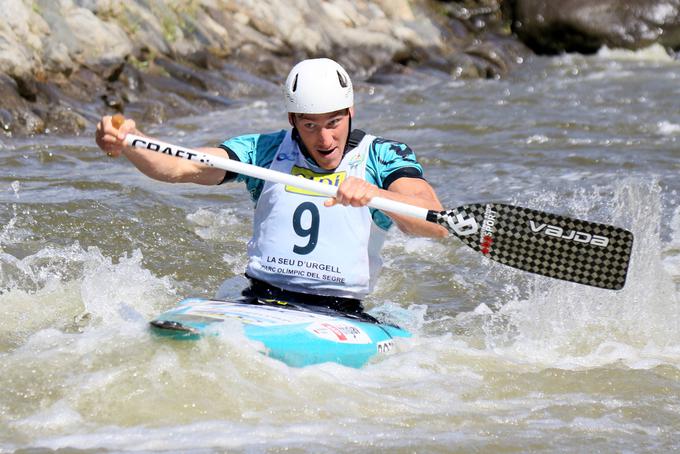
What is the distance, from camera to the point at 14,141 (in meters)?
11.1

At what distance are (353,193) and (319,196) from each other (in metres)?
0.45

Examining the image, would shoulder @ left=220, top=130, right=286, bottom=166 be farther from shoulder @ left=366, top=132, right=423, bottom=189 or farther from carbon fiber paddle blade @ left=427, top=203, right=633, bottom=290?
carbon fiber paddle blade @ left=427, top=203, right=633, bottom=290

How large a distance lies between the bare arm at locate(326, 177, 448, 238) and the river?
56cm

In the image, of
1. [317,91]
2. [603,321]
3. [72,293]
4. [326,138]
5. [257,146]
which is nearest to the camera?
[317,91]

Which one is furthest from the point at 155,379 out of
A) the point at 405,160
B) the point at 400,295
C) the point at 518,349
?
A: the point at 400,295

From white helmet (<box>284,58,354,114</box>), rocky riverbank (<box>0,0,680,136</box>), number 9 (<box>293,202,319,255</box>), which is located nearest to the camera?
white helmet (<box>284,58,354,114</box>)

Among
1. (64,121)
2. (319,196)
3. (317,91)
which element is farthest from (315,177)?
(64,121)

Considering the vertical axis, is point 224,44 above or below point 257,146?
above

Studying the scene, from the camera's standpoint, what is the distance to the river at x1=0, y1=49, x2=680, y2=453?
4.67 m

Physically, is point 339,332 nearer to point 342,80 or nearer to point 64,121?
point 342,80

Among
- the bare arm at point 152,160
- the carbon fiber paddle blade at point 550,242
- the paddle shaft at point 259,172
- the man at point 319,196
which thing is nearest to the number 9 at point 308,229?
the man at point 319,196

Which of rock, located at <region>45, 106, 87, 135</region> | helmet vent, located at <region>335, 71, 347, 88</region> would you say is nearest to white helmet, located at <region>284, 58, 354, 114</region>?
helmet vent, located at <region>335, 71, 347, 88</region>

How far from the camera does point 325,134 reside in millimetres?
5477

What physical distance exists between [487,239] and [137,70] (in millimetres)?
8969
